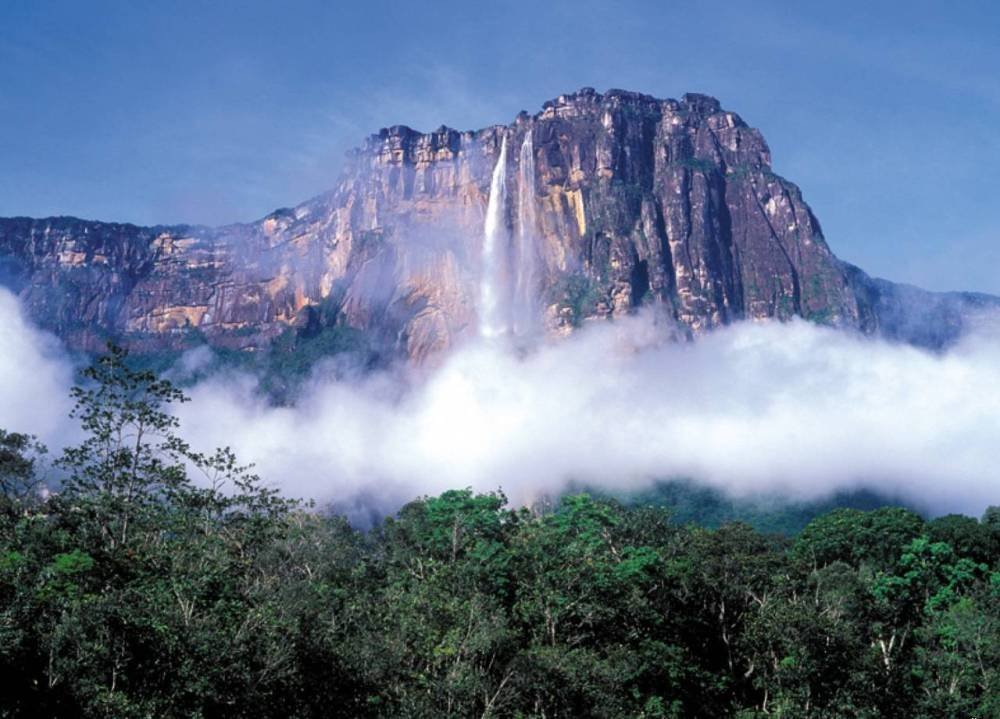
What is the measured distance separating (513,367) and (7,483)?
119 m

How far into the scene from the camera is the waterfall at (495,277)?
633 feet

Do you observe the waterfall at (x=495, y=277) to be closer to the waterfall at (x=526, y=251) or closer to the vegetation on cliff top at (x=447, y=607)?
the waterfall at (x=526, y=251)

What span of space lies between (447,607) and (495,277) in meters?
157

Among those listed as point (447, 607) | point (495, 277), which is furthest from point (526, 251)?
point (447, 607)

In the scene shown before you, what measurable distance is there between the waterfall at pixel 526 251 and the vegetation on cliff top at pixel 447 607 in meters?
115

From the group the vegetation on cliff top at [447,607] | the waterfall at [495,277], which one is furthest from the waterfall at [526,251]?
the vegetation on cliff top at [447,607]

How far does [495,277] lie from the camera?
19450 cm

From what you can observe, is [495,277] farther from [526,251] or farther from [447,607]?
[447,607]

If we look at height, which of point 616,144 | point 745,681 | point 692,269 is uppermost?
point 616,144

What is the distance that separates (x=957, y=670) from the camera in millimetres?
48344

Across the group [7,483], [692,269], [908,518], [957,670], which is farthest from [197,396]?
[957,670]

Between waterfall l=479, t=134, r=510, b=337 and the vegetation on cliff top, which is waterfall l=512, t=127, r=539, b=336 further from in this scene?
the vegetation on cliff top

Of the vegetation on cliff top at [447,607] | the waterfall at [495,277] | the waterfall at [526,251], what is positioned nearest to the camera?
the vegetation on cliff top at [447,607]

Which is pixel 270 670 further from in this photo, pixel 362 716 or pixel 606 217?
pixel 606 217
